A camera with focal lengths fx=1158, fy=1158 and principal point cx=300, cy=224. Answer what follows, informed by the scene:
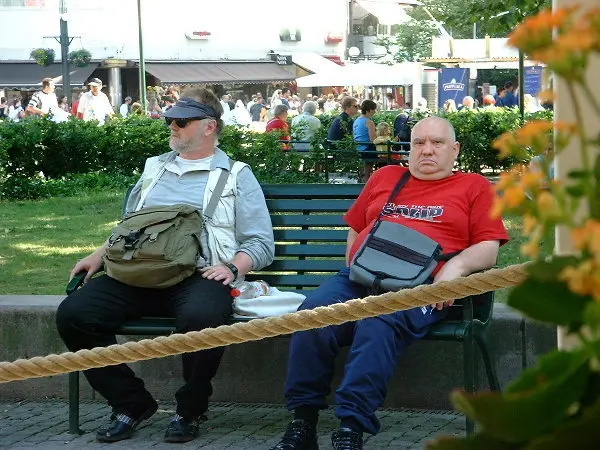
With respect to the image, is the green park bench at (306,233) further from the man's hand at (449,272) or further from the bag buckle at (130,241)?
the man's hand at (449,272)

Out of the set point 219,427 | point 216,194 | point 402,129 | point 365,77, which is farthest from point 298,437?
point 365,77

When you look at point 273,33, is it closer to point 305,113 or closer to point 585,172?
point 305,113

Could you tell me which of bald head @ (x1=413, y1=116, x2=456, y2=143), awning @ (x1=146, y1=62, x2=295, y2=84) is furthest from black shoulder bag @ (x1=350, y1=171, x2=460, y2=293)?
awning @ (x1=146, y1=62, x2=295, y2=84)

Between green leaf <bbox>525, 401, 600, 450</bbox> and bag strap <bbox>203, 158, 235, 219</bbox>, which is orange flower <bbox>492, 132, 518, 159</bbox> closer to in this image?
green leaf <bbox>525, 401, 600, 450</bbox>

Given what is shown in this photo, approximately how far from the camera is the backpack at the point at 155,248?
16.3 feet

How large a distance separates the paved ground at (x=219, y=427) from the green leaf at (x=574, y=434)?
386 cm

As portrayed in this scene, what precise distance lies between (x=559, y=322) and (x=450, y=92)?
106ft

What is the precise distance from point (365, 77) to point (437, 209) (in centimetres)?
3759

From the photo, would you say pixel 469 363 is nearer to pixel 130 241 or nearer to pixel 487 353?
pixel 487 353

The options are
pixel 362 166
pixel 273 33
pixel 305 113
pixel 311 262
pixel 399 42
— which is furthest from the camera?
pixel 399 42

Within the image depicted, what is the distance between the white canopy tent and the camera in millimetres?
41281

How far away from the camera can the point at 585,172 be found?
0.93 metres

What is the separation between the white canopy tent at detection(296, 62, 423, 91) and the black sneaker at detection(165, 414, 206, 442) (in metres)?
36.6

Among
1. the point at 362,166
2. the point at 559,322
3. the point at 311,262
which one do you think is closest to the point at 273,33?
the point at 362,166
